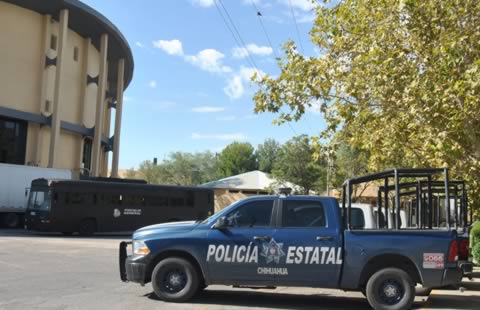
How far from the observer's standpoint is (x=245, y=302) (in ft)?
34.0

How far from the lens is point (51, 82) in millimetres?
43875

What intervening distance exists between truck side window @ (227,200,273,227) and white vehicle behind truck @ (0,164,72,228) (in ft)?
85.0

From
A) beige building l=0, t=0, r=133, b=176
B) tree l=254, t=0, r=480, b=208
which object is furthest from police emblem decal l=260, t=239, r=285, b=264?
beige building l=0, t=0, r=133, b=176

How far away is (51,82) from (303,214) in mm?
37631

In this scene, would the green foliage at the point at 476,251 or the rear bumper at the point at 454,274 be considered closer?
the rear bumper at the point at 454,274

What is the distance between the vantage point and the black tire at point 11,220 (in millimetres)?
32844

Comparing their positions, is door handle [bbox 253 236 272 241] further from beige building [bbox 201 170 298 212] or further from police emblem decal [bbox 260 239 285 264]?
beige building [bbox 201 170 298 212]

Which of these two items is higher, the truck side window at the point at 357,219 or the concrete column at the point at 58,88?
the concrete column at the point at 58,88

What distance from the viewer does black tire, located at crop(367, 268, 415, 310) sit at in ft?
31.6

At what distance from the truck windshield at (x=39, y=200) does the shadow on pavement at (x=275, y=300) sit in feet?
65.0

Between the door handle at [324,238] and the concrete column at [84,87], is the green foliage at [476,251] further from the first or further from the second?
the concrete column at [84,87]

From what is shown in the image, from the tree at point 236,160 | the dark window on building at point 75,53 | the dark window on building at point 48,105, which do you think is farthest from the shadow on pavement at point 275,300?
the tree at point 236,160

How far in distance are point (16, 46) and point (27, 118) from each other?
202 inches

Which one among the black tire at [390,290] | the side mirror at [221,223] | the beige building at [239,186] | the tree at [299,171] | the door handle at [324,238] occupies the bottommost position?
the black tire at [390,290]
